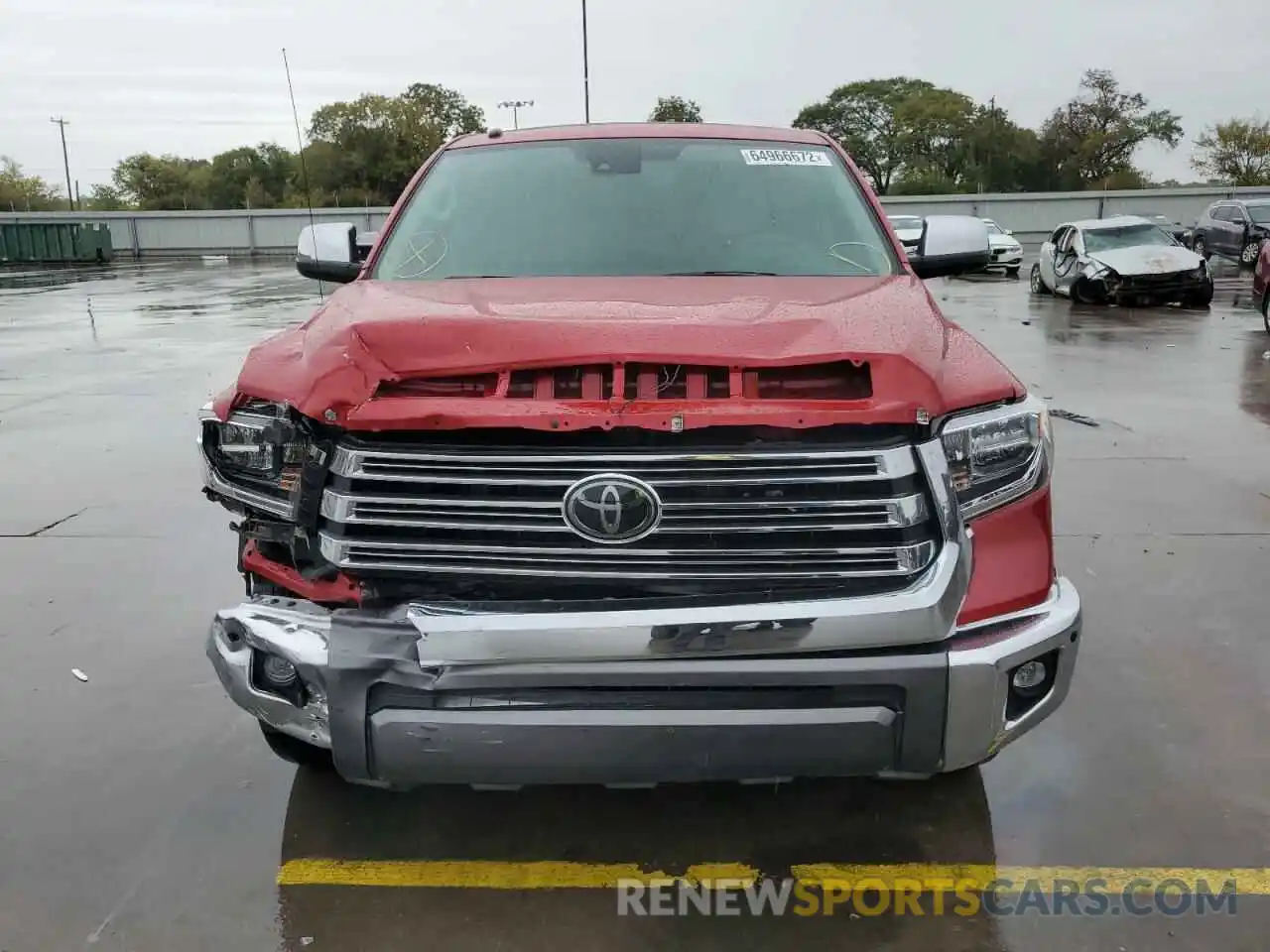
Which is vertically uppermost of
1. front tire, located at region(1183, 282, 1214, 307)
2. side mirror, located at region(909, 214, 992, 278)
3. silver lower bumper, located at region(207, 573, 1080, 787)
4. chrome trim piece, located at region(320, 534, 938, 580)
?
side mirror, located at region(909, 214, 992, 278)

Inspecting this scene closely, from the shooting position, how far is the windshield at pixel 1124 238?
1734cm

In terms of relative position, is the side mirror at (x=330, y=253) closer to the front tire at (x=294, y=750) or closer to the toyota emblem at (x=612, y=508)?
the front tire at (x=294, y=750)

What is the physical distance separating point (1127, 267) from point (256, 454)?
16.9m

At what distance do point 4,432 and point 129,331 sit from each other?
24.6 ft

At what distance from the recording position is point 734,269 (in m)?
3.50

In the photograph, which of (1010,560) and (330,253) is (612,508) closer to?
(1010,560)

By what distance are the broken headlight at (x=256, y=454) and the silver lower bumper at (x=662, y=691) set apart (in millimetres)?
377

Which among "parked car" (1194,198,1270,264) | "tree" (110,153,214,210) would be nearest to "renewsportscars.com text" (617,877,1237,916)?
"parked car" (1194,198,1270,264)

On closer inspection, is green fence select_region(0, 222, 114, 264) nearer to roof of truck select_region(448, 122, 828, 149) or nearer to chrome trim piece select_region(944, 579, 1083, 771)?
roof of truck select_region(448, 122, 828, 149)

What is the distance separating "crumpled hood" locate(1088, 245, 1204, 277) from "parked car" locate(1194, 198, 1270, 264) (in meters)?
7.59

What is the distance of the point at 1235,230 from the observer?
23406 mm

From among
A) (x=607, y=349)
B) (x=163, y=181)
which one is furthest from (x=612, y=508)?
(x=163, y=181)

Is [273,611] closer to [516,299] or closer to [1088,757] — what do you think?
[516,299]

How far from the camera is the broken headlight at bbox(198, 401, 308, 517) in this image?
2.48 meters
